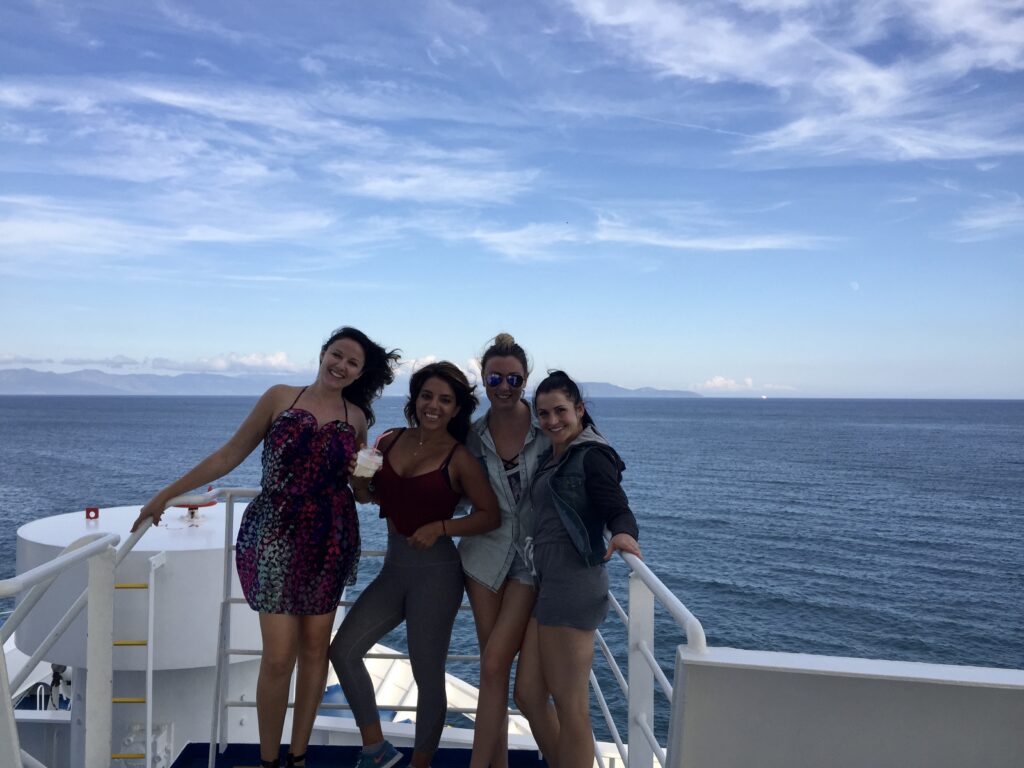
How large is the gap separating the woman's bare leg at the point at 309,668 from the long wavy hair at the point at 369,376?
0.89m

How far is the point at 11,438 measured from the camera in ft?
301

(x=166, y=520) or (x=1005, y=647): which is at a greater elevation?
(x=166, y=520)

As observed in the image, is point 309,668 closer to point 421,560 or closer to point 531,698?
point 421,560

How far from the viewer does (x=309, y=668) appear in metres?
3.30

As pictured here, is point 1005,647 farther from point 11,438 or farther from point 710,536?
point 11,438

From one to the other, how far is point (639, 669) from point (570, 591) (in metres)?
0.40

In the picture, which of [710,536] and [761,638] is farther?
[710,536]

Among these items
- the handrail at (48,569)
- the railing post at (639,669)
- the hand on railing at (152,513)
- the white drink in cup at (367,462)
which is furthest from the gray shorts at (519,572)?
the handrail at (48,569)

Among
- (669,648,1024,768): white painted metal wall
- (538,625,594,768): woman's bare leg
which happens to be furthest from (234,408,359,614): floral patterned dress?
(669,648,1024,768): white painted metal wall

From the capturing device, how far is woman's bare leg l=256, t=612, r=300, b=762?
3.23 metres

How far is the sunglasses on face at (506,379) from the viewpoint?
130 inches

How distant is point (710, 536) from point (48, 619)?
109 ft

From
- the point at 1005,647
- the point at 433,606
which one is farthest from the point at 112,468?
the point at 433,606

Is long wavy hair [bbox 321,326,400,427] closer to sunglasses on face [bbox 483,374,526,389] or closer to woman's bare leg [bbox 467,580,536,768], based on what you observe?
sunglasses on face [bbox 483,374,526,389]
